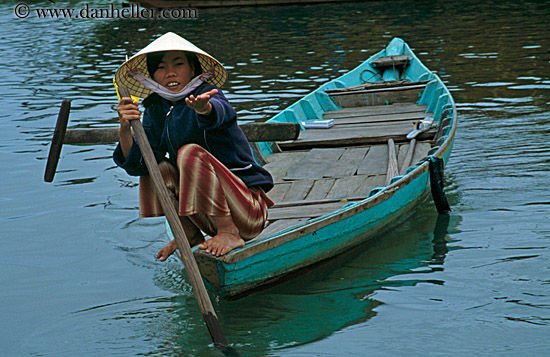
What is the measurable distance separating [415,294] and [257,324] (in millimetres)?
1167

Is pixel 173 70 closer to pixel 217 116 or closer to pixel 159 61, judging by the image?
pixel 159 61

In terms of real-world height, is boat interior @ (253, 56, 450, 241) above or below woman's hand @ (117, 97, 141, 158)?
below

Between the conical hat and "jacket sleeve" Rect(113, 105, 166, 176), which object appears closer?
the conical hat

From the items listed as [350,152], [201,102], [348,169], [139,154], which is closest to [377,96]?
[350,152]

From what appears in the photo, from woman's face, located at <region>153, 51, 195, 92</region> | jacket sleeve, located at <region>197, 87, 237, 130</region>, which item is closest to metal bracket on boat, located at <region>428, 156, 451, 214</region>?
jacket sleeve, located at <region>197, 87, 237, 130</region>

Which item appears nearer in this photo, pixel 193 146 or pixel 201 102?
pixel 201 102

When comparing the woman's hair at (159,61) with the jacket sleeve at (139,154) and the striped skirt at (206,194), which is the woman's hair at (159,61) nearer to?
the jacket sleeve at (139,154)

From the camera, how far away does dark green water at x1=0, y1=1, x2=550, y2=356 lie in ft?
13.7

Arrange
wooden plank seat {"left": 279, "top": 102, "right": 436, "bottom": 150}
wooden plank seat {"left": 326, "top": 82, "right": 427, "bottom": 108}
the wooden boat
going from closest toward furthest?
1. the wooden boat
2. wooden plank seat {"left": 279, "top": 102, "right": 436, "bottom": 150}
3. wooden plank seat {"left": 326, "top": 82, "right": 427, "bottom": 108}

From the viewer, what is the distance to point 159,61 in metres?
3.99

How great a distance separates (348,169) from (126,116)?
325 cm

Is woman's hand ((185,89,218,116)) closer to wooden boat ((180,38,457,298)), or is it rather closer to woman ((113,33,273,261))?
woman ((113,33,273,261))

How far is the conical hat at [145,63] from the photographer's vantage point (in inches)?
151

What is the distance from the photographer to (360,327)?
4.30 meters
